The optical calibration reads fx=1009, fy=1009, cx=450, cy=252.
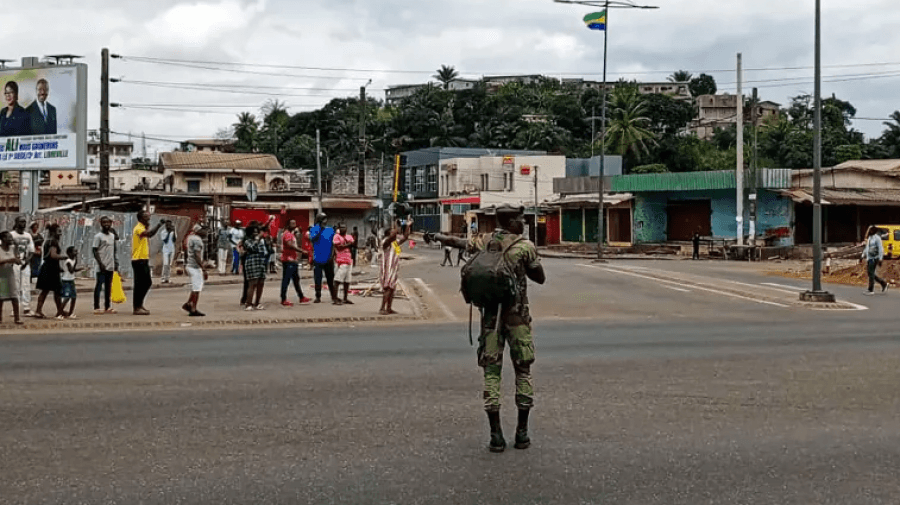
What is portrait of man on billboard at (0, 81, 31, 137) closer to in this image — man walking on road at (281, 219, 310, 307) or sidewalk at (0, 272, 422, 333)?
sidewalk at (0, 272, 422, 333)

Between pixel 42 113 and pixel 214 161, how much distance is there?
4511 cm

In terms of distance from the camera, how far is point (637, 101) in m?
98.2

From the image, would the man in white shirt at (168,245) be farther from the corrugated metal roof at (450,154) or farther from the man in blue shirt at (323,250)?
the corrugated metal roof at (450,154)

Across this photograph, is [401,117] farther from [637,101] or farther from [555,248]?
[555,248]

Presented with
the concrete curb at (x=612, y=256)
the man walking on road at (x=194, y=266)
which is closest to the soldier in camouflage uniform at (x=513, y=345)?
the man walking on road at (x=194, y=266)

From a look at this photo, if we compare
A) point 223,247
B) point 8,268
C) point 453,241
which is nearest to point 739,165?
point 223,247

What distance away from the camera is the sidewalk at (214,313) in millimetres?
16656

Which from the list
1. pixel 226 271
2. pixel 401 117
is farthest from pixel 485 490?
pixel 401 117

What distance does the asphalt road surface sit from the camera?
632cm

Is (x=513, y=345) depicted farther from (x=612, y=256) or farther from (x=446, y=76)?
(x=446, y=76)

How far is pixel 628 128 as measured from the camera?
87.9 m

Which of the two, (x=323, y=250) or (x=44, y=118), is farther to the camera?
(x=44, y=118)

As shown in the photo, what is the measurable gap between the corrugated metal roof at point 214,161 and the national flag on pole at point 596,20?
116ft

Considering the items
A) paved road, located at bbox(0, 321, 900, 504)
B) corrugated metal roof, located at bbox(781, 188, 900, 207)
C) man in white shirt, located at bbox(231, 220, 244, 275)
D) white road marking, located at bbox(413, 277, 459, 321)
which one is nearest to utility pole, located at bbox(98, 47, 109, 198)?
man in white shirt, located at bbox(231, 220, 244, 275)
